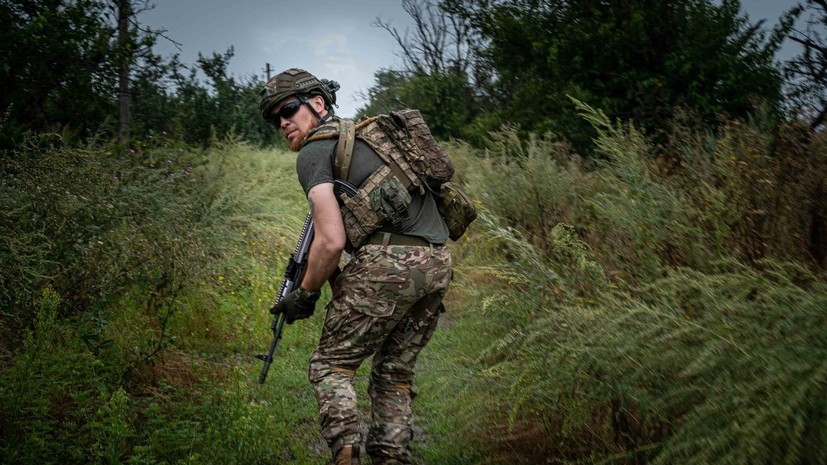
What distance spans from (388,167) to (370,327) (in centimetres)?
85

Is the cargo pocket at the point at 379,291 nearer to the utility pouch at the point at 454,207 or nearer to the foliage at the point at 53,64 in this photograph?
the utility pouch at the point at 454,207

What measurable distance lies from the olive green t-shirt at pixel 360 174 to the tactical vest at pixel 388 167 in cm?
3

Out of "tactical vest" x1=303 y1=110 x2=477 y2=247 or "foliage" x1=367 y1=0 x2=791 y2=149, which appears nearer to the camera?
"tactical vest" x1=303 y1=110 x2=477 y2=247

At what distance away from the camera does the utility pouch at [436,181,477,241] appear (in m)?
3.74

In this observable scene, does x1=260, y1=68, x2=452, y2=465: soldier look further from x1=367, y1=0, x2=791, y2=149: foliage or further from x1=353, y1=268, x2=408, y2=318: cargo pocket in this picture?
x1=367, y1=0, x2=791, y2=149: foliage

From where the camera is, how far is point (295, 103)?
3.51 m

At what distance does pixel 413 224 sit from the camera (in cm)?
340

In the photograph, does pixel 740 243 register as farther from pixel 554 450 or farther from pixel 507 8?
pixel 507 8

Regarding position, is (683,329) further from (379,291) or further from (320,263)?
(320,263)

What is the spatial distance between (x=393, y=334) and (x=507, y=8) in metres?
9.06

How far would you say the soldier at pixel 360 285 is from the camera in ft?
10.5

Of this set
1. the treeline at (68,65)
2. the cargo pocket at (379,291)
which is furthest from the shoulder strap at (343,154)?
the treeline at (68,65)

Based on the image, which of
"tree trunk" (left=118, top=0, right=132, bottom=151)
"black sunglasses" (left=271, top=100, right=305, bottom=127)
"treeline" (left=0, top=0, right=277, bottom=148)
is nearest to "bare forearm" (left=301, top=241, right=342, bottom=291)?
"black sunglasses" (left=271, top=100, right=305, bottom=127)

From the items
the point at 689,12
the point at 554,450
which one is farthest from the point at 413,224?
the point at 689,12
